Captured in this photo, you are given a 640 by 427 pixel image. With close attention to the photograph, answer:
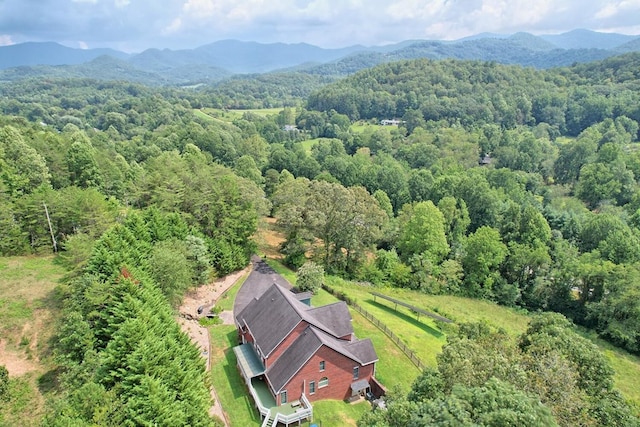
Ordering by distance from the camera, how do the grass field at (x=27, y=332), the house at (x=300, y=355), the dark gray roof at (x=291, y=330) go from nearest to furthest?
the grass field at (x=27, y=332), the house at (x=300, y=355), the dark gray roof at (x=291, y=330)

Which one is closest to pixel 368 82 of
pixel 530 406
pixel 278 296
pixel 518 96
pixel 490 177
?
pixel 518 96

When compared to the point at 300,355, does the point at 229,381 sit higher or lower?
lower

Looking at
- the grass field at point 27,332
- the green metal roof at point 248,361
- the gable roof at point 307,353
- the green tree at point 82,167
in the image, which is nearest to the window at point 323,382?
the gable roof at point 307,353

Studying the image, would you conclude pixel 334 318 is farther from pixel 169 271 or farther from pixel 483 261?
pixel 483 261

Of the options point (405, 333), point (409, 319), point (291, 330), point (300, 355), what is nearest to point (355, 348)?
point (300, 355)

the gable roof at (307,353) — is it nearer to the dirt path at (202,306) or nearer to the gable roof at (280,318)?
the gable roof at (280,318)

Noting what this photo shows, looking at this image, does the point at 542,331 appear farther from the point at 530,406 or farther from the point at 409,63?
the point at 409,63
